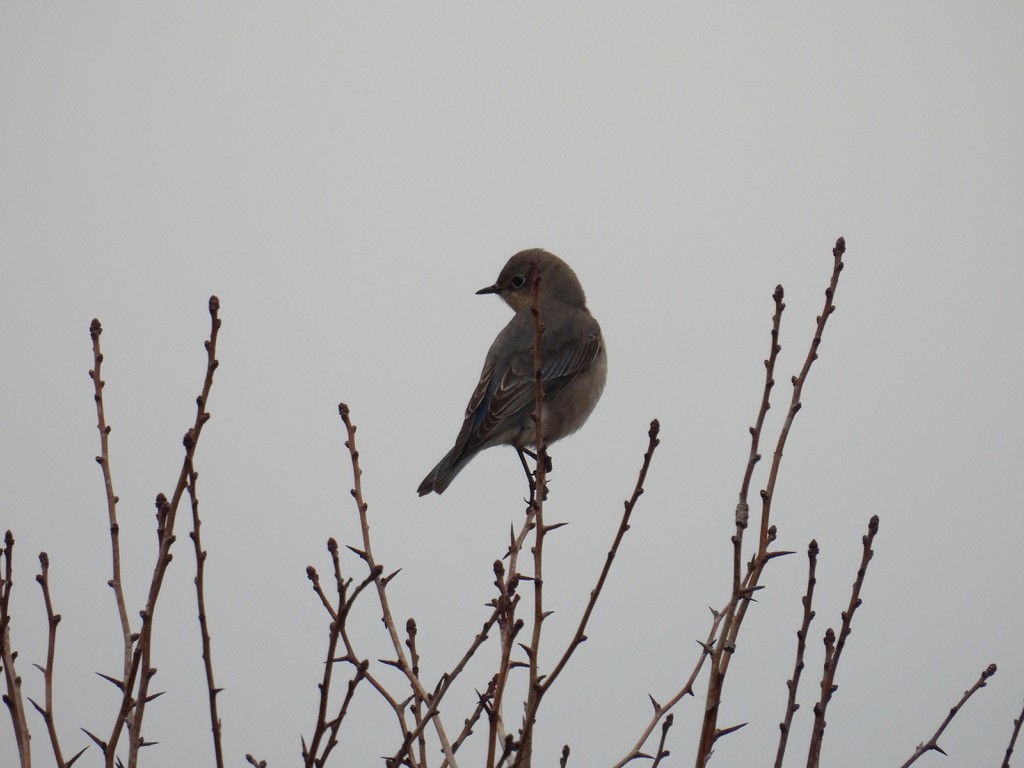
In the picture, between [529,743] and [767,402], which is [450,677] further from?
[767,402]

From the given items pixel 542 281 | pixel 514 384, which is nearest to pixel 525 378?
pixel 514 384

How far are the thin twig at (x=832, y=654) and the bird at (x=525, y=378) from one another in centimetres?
393

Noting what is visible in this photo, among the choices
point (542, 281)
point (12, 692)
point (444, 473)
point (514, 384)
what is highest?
point (542, 281)

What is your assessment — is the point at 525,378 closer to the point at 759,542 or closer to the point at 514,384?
the point at 514,384

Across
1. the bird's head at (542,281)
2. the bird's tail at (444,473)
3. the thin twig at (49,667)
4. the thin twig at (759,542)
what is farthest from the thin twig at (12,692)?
the bird's head at (542,281)

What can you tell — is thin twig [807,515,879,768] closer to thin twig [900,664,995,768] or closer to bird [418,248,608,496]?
thin twig [900,664,995,768]

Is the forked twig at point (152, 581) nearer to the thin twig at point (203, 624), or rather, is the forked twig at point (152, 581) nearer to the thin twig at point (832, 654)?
the thin twig at point (203, 624)

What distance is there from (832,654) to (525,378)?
15.5ft

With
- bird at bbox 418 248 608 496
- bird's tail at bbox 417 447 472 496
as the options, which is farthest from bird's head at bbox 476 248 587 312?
bird's tail at bbox 417 447 472 496

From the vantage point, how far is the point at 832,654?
125 inches

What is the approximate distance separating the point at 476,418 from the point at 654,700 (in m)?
4.49

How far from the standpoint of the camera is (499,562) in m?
3.33

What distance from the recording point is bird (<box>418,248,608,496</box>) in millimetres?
7375

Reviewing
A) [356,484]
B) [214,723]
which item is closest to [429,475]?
[356,484]
